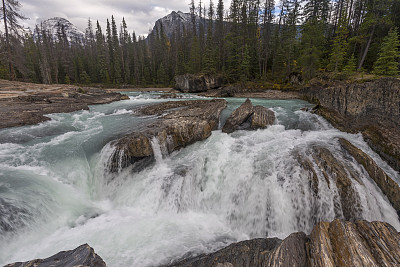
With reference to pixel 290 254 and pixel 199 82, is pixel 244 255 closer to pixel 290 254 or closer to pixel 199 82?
pixel 290 254

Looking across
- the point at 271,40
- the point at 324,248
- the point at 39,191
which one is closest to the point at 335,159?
the point at 324,248

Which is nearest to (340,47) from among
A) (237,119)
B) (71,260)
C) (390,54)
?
(390,54)

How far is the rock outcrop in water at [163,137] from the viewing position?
852 cm

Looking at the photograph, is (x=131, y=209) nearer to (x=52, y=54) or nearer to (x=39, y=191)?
(x=39, y=191)

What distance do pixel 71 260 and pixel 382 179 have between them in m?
9.42

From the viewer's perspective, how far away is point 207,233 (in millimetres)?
6301

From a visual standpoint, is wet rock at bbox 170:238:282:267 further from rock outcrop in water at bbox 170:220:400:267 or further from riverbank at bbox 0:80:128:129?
riverbank at bbox 0:80:128:129

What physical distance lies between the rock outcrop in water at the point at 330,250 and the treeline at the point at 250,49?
21.9m

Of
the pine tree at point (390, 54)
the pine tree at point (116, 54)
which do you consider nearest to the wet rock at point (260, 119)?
the pine tree at point (390, 54)

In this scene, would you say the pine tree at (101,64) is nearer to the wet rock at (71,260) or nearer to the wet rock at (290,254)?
the wet rock at (71,260)

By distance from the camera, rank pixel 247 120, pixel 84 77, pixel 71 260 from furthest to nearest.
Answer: pixel 84 77 < pixel 247 120 < pixel 71 260

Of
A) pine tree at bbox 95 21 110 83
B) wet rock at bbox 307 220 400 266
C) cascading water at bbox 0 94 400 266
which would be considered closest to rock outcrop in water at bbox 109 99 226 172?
cascading water at bbox 0 94 400 266

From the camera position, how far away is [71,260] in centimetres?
322

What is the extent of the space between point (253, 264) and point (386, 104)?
434 inches
